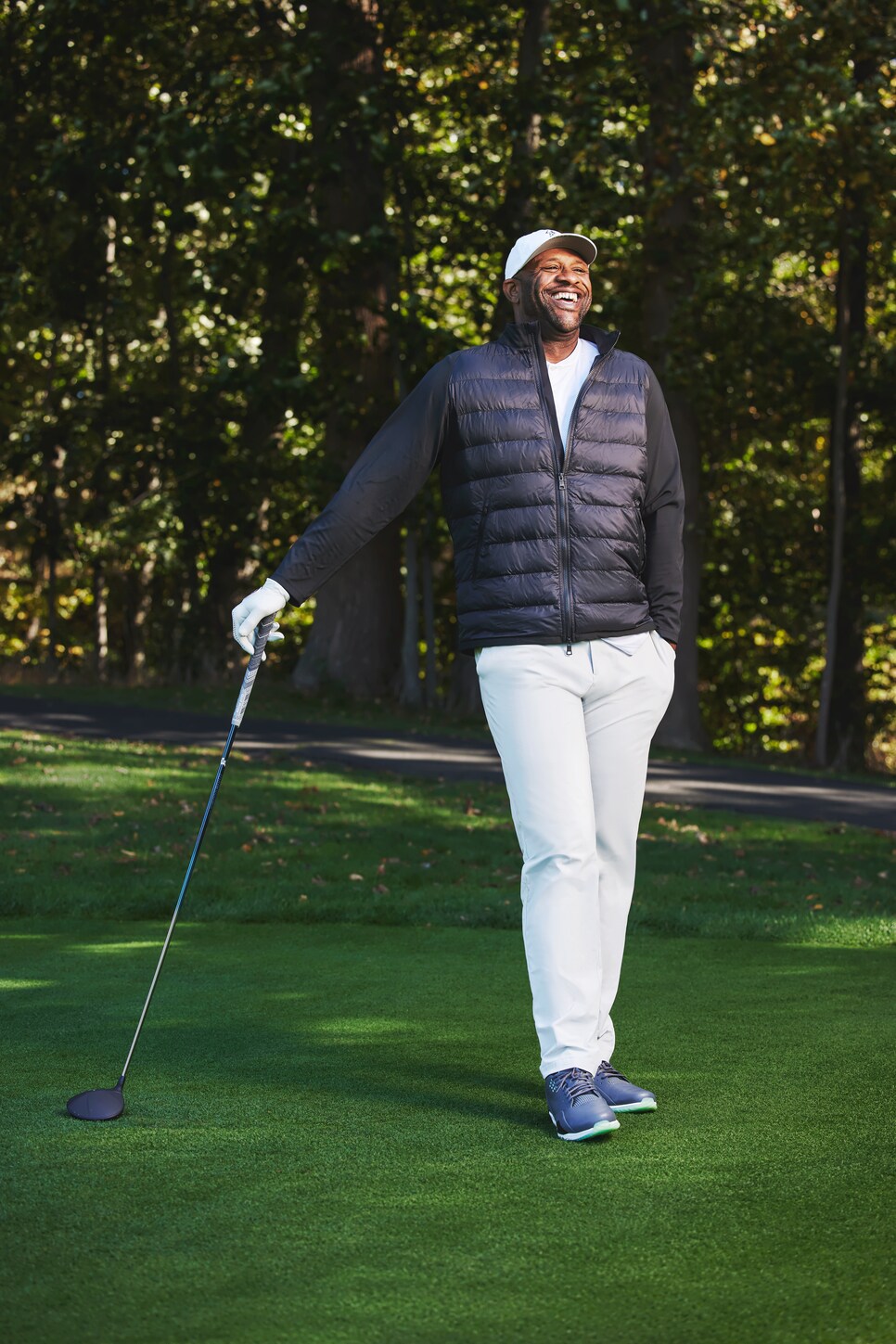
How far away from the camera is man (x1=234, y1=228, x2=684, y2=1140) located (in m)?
4.27

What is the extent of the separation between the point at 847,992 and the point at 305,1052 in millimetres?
2092

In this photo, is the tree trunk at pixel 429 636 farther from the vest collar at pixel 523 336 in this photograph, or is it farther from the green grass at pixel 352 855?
the vest collar at pixel 523 336

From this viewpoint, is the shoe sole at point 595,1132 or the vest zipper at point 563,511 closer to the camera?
the shoe sole at point 595,1132

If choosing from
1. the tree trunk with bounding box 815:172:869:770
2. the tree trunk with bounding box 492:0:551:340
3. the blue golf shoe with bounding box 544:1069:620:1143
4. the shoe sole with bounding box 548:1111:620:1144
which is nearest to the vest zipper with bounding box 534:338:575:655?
the blue golf shoe with bounding box 544:1069:620:1143

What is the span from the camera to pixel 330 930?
803 centimetres

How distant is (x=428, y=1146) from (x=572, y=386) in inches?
76.7

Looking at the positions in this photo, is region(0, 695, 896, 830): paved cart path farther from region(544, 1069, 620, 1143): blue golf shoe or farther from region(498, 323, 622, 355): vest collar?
region(544, 1069, 620, 1143): blue golf shoe

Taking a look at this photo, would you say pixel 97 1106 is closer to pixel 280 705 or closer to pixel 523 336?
pixel 523 336

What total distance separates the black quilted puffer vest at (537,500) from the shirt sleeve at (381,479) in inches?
2.1

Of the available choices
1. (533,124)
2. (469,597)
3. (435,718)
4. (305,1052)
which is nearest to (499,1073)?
(305,1052)

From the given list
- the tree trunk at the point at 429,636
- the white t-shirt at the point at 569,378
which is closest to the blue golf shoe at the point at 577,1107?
the white t-shirt at the point at 569,378

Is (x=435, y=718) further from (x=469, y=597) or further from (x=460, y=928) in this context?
(x=469, y=597)

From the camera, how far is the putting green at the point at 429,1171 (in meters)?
2.78

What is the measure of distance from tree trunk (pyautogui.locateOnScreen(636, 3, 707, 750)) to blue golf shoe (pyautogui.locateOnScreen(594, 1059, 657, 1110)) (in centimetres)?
1490
